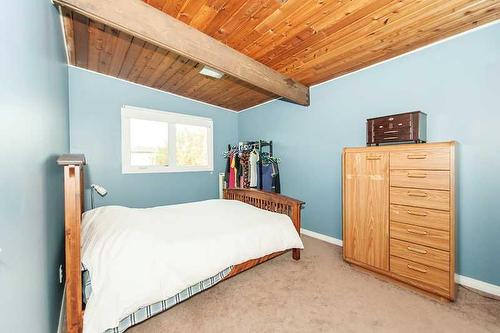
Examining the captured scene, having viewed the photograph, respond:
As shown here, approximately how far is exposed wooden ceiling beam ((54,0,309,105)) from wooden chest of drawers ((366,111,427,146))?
1.33 m

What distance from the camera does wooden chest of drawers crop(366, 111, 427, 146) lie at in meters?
2.17

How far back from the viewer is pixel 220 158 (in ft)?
15.7

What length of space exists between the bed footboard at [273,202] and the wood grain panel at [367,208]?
1.87 ft

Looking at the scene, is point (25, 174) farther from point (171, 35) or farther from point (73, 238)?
point (171, 35)

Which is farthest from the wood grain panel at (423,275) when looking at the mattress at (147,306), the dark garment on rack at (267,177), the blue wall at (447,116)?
the dark garment on rack at (267,177)

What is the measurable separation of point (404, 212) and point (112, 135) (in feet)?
13.3

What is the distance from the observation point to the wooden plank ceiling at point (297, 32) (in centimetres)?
185

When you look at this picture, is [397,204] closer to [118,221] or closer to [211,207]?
[211,207]

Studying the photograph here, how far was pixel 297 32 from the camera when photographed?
218 cm

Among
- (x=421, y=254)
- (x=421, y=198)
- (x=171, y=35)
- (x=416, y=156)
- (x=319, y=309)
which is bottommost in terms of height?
(x=319, y=309)

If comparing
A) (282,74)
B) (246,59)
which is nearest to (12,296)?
(246,59)

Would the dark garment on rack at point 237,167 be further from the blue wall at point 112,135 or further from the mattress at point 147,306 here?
the mattress at point 147,306

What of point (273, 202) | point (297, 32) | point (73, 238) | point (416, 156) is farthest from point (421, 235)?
point (73, 238)

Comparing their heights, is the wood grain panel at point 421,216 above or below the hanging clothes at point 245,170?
below
